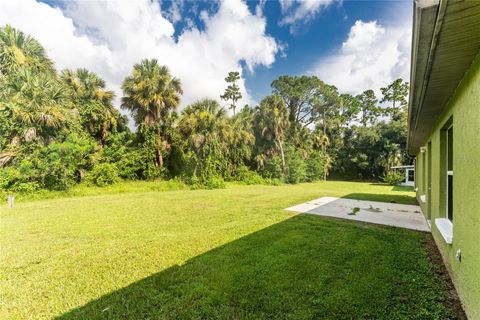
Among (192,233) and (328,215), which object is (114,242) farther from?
(328,215)

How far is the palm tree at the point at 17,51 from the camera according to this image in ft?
33.4

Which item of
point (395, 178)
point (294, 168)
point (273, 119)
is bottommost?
point (395, 178)

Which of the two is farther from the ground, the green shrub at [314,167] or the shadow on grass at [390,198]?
the green shrub at [314,167]

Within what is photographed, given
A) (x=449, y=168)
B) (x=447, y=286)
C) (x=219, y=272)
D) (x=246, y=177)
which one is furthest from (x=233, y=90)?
(x=447, y=286)

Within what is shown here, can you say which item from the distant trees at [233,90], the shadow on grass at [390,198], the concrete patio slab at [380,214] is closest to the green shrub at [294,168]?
the shadow on grass at [390,198]

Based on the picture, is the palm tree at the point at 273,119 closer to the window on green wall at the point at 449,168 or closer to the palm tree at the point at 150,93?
the palm tree at the point at 150,93

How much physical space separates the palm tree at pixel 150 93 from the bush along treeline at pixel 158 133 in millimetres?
64

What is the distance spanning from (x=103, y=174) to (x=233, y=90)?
63.5 ft

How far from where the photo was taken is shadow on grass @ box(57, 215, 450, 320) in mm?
2193

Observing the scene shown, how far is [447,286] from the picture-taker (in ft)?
8.57

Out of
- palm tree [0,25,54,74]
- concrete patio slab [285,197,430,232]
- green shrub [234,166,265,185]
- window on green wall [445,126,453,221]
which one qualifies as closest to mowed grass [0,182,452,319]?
concrete patio slab [285,197,430,232]

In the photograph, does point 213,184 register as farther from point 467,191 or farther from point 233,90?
point 233,90

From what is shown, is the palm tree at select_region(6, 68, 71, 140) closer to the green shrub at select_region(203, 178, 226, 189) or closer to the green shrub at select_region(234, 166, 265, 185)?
the green shrub at select_region(203, 178, 226, 189)

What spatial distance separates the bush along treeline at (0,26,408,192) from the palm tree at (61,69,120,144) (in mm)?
61
